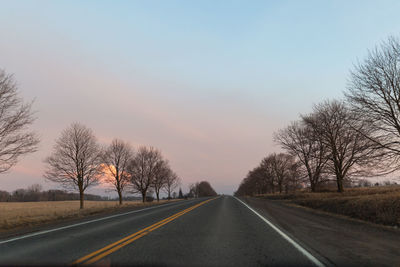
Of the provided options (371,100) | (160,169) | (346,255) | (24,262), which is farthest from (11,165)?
(160,169)

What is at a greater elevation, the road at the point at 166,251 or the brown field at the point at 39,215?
the road at the point at 166,251

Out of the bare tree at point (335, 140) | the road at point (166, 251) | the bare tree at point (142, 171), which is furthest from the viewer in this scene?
the bare tree at point (142, 171)

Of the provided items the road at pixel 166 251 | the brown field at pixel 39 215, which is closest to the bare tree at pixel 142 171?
the brown field at pixel 39 215

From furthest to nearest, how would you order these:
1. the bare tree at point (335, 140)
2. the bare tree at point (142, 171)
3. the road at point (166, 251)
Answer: the bare tree at point (142, 171), the bare tree at point (335, 140), the road at point (166, 251)

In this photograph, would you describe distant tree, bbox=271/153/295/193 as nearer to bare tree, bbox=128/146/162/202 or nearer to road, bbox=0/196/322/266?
bare tree, bbox=128/146/162/202

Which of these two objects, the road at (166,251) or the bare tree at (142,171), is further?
the bare tree at (142,171)

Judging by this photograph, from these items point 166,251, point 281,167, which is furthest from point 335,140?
point 281,167

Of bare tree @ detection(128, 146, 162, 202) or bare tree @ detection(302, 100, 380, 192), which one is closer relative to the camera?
bare tree @ detection(302, 100, 380, 192)

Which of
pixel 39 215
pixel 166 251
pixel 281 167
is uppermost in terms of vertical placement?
pixel 281 167

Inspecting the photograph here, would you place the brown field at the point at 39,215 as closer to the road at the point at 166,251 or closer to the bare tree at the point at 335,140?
the road at the point at 166,251

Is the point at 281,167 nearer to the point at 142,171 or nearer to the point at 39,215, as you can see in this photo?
the point at 142,171

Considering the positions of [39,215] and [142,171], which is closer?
[39,215]

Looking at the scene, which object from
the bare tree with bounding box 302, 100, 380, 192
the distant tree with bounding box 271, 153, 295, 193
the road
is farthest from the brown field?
the distant tree with bounding box 271, 153, 295, 193

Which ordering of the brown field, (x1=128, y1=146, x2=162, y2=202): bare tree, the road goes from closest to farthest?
the road, the brown field, (x1=128, y1=146, x2=162, y2=202): bare tree
